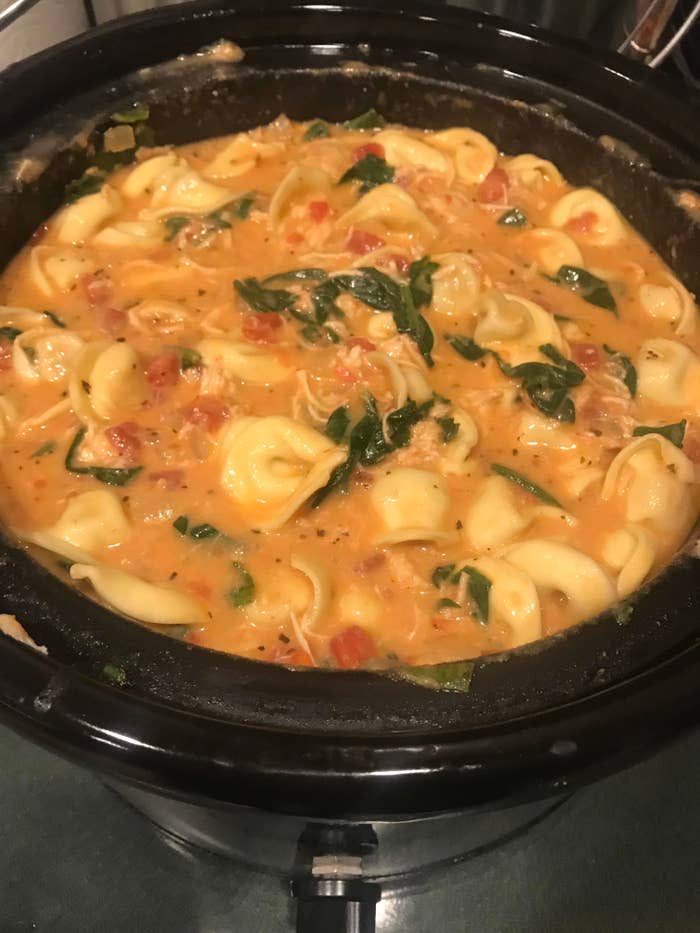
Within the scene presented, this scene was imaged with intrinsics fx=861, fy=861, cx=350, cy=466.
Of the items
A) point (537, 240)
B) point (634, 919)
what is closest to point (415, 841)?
point (634, 919)

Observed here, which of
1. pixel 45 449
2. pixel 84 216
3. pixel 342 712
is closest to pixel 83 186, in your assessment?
pixel 84 216

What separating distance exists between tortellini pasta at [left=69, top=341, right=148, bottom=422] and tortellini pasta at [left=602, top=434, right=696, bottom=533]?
1244 millimetres

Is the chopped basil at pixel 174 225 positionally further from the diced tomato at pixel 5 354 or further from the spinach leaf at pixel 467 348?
the spinach leaf at pixel 467 348

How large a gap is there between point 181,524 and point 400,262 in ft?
3.89

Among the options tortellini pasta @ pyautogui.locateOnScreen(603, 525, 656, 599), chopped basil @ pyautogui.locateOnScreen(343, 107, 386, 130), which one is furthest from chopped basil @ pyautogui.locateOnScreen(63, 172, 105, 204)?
tortellini pasta @ pyautogui.locateOnScreen(603, 525, 656, 599)

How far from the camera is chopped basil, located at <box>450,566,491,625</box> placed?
73.6 inches

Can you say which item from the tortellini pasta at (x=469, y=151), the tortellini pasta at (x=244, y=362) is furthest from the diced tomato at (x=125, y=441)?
the tortellini pasta at (x=469, y=151)

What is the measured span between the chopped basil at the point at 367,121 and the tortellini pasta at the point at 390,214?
47 centimetres

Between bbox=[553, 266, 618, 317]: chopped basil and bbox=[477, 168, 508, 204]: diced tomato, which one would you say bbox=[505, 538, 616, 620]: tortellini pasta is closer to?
bbox=[553, 266, 618, 317]: chopped basil

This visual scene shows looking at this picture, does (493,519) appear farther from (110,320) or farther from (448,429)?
(110,320)

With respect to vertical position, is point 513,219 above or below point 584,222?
below

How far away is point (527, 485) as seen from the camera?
83.9 inches

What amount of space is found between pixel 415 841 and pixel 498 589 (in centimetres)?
57

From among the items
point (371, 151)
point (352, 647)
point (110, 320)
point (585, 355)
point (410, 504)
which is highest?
point (585, 355)
